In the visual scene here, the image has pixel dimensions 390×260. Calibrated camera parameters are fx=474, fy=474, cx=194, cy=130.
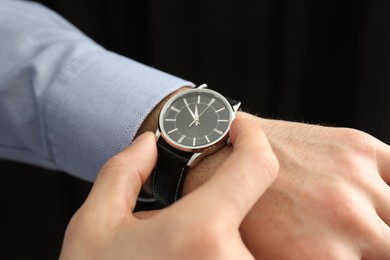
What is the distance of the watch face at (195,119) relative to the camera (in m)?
0.83

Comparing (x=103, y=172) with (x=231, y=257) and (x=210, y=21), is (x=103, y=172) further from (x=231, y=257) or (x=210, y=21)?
(x=210, y=21)

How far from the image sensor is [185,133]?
2.77 feet

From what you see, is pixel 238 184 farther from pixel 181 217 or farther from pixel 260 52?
pixel 260 52


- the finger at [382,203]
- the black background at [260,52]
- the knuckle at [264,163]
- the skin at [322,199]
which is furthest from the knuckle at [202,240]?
the black background at [260,52]

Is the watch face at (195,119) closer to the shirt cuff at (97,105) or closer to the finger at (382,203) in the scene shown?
the shirt cuff at (97,105)

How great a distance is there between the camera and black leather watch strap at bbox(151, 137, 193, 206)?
0.83 m

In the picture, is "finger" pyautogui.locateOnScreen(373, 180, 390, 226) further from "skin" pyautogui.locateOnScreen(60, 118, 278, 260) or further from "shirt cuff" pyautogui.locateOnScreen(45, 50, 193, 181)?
"shirt cuff" pyautogui.locateOnScreen(45, 50, 193, 181)

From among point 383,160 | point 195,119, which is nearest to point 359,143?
point 383,160

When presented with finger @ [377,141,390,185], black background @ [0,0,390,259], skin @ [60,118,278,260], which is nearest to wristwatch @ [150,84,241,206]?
skin @ [60,118,278,260]

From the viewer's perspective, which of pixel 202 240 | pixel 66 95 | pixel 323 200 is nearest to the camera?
pixel 202 240

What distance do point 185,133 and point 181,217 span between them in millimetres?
327

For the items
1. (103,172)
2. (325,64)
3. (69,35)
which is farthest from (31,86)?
(325,64)

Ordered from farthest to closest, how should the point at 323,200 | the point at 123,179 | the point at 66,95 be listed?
the point at 66,95
the point at 323,200
the point at 123,179

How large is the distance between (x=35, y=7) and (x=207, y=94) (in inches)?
21.2
